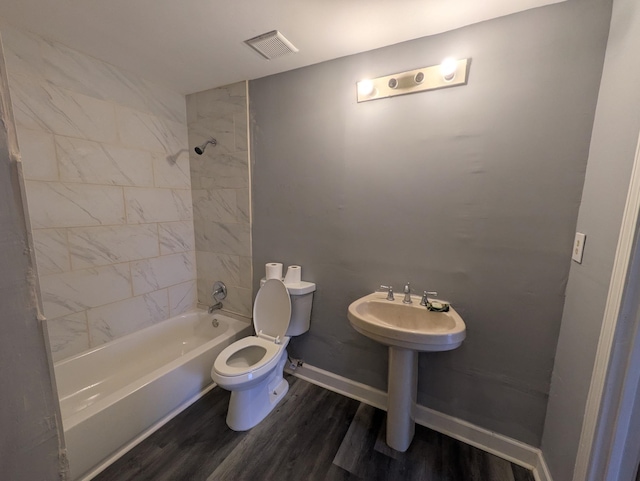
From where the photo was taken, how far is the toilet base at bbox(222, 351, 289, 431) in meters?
1.66

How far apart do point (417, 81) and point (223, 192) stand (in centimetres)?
167

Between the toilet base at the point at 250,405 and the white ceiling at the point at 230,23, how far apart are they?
207cm

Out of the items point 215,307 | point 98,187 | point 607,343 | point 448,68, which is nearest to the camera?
point 607,343

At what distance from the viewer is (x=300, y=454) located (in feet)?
4.96

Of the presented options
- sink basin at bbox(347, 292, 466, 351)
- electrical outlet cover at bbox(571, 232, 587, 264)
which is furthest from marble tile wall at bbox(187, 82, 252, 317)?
electrical outlet cover at bbox(571, 232, 587, 264)

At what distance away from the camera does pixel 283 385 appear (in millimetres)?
2008

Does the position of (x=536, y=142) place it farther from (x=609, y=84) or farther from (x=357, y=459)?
(x=357, y=459)

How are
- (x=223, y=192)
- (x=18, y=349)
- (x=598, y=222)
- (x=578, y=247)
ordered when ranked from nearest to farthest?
(x=18, y=349), (x=598, y=222), (x=578, y=247), (x=223, y=192)

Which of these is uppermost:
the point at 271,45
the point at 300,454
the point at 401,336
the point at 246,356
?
the point at 271,45

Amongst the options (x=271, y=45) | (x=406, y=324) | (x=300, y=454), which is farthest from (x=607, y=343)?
(x=271, y=45)

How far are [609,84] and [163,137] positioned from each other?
9.10ft

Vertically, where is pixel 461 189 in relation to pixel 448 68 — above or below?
below

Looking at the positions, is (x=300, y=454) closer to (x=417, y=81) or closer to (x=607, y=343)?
(x=607, y=343)

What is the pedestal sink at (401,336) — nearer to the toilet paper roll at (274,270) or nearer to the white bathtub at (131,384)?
the toilet paper roll at (274,270)
